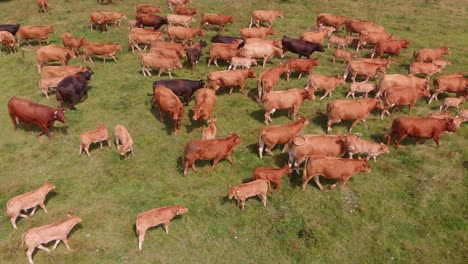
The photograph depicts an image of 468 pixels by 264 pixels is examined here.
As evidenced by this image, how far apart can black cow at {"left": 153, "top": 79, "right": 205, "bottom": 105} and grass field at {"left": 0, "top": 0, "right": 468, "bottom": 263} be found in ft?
2.31

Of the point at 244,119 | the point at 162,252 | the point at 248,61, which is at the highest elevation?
the point at 248,61

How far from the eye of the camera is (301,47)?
68.2 feet

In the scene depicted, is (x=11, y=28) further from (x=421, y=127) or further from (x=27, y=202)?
(x=421, y=127)

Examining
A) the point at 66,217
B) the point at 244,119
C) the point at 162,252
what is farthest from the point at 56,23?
the point at 162,252

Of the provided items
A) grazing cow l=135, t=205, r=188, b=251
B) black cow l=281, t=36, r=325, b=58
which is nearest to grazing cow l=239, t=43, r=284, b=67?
black cow l=281, t=36, r=325, b=58

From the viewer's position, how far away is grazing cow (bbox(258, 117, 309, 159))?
13.6 metres

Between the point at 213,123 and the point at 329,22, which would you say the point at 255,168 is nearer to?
the point at 213,123

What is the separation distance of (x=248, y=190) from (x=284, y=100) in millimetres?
5140

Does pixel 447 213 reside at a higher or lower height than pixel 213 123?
lower

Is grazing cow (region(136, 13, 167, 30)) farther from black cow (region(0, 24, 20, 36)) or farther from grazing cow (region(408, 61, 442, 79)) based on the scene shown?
grazing cow (region(408, 61, 442, 79))

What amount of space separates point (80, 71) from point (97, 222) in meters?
9.45

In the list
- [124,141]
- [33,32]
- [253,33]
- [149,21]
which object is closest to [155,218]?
[124,141]

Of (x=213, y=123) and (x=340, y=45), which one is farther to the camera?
(x=340, y=45)

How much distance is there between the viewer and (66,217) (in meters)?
11.5
